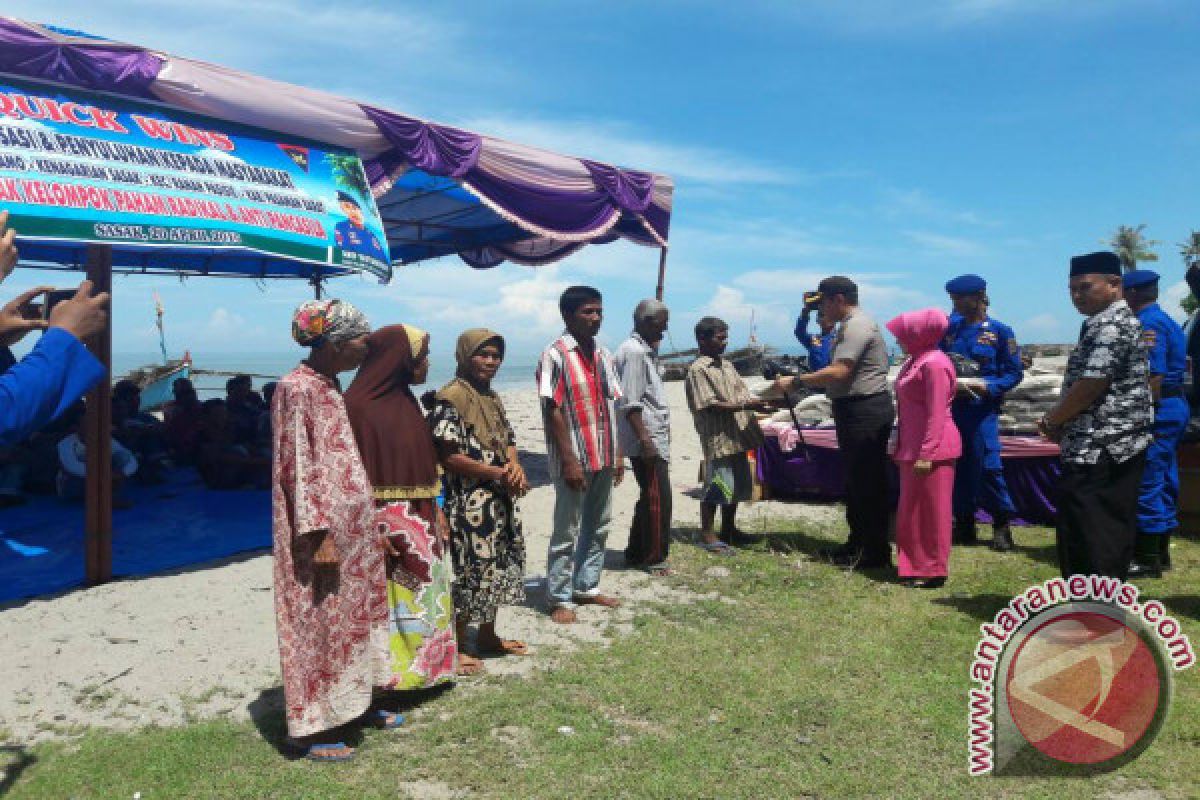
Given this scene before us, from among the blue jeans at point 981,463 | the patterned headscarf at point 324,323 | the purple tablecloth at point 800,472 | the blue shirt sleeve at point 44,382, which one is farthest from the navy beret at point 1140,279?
the blue shirt sleeve at point 44,382

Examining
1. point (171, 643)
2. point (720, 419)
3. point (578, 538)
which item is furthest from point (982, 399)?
point (171, 643)

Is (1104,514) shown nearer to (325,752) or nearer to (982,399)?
(982,399)

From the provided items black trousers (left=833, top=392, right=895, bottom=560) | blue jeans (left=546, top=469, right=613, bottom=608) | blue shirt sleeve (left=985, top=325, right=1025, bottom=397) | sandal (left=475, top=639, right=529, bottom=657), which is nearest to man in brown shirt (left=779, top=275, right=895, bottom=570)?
black trousers (left=833, top=392, right=895, bottom=560)

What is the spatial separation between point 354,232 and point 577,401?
2712 millimetres

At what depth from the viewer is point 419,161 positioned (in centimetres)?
656

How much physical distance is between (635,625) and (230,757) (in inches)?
85.8

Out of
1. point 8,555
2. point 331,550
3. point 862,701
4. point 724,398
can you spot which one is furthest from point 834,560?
point 8,555

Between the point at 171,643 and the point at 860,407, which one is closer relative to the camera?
the point at 171,643

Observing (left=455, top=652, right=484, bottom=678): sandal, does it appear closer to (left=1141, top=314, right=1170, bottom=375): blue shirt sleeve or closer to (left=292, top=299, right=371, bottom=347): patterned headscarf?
(left=292, top=299, right=371, bottom=347): patterned headscarf

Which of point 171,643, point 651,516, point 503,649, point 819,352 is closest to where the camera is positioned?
point 503,649

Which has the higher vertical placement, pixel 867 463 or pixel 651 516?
pixel 867 463

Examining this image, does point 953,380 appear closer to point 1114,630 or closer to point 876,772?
point 1114,630

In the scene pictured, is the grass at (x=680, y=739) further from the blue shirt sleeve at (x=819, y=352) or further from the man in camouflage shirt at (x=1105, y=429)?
the blue shirt sleeve at (x=819, y=352)

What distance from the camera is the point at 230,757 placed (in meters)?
3.11
